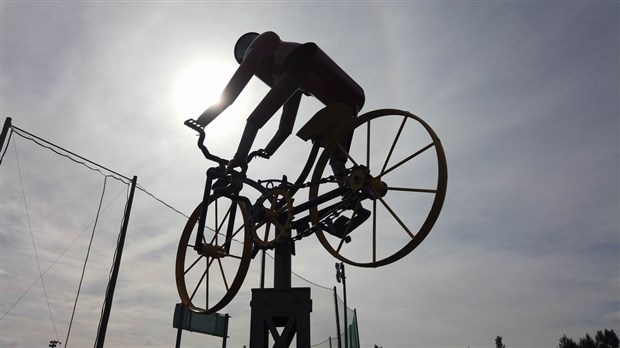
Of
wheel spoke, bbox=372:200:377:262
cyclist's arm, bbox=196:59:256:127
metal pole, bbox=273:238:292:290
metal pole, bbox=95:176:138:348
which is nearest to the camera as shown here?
wheel spoke, bbox=372:200:377:262

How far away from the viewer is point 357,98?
6.01 m

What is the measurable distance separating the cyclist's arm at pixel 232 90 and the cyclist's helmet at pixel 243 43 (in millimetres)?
→ 695

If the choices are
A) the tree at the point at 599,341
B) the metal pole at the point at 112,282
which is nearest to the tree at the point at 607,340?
the tree at the point at 599,341

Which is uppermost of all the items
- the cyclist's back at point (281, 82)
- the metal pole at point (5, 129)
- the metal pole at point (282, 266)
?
the metal pole at point (5, 129)

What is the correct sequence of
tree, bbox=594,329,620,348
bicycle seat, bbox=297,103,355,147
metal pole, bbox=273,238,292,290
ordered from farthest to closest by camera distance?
tree, bbox=594,329,620,348 → bicycle seat, bbox=297,103,355,147 → metal pole, bbox=273,238,292,290

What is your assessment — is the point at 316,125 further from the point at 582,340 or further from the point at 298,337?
the point at 582,340

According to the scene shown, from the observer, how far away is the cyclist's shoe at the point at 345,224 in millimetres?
5395

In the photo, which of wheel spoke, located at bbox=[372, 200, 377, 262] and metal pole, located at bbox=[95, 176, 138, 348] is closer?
wheel spoke, located at bbox=[372, 200, 377, 262]

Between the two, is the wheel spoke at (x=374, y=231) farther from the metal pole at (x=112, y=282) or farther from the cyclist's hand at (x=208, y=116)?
the metal pole at (x=112, y=282)

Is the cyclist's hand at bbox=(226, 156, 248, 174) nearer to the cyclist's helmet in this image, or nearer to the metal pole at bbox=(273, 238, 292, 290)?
the metal pole at bbox=(273, 238, 292, 290)

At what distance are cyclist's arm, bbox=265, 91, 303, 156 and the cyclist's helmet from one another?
126 cm

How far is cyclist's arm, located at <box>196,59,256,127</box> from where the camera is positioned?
605cm

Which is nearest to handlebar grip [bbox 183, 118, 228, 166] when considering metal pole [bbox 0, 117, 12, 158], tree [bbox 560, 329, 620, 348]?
metal pole [bbox 0, 117, 12, 158]

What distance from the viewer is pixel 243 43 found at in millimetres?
6711
